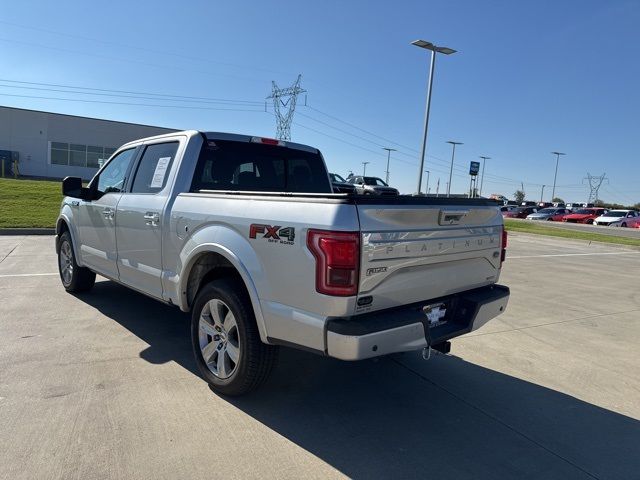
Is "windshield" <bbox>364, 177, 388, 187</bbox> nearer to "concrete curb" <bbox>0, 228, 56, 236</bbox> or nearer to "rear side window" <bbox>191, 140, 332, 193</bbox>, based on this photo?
"concrete curb" <bbox>0, 228, 56, 236</bbox>

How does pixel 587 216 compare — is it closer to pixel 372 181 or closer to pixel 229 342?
pixel 372 181

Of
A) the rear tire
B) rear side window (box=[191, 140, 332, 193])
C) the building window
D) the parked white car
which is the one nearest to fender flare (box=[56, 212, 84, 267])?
the rear tire

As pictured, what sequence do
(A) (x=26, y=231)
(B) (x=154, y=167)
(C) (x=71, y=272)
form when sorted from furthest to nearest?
(A) (x=26, y=231) < (C) (x=71, y=272) < (B) (x=154, y=167)

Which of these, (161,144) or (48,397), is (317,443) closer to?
(48,397)

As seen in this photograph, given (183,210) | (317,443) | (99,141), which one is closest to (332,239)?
(317,443)

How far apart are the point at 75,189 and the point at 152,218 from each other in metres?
1.84

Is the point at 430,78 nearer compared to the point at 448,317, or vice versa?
the point at 448,317

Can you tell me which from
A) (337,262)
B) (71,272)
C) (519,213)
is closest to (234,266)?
(337,262)

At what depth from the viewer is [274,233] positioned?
10.2ft

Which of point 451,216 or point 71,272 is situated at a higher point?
point 451,216

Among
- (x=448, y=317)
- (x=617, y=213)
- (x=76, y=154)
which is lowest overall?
(x=448, y=317)

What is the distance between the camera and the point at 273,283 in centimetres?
311

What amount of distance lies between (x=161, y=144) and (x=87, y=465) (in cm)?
303

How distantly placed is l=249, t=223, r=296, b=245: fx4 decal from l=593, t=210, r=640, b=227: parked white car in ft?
152
